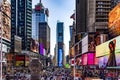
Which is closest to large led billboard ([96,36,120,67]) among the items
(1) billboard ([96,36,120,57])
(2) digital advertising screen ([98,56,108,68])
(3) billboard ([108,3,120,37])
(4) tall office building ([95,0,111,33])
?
(1) billboard ([96,36,120,57])

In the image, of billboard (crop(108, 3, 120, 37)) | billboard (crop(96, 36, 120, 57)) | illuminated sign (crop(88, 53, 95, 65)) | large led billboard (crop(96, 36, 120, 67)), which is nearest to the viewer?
billboard (crop(96, 36, 120, 57))

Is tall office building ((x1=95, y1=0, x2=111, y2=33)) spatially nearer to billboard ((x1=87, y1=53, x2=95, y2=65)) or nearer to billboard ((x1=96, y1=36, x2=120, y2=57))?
billboard ((x1=87, y1=53, x2=95, y2=65))

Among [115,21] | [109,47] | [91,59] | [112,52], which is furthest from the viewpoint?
[91,59]

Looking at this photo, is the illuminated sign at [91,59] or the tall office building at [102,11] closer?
the illuminated sign at [91,59]

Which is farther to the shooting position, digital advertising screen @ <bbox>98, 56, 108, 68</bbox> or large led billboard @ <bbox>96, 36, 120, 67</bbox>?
digital advertising screen @ <bbox>98, 56, 108, 68</bbox>

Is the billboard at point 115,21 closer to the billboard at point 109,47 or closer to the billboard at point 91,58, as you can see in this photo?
the billboard at point 109,47

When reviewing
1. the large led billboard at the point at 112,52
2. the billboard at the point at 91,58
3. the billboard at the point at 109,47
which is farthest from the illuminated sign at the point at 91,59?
the large led billboard at the point at 112,52

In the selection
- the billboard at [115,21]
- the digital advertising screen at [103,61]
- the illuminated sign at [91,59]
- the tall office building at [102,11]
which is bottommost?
the digital advertising screen at [103,61]

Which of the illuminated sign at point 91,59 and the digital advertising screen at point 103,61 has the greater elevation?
the illuminated sign at point 91,59

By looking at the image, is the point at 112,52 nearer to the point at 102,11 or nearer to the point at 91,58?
the point at 91,58

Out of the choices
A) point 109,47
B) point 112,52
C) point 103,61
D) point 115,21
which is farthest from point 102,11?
point 112,52

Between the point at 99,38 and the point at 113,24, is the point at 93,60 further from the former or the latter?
the point at 113,24

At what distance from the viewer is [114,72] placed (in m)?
91.7

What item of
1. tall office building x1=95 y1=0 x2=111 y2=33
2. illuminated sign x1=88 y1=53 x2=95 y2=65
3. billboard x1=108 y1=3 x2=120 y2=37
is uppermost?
tall office building x1=95 y1=0 x2=111 y2=33
